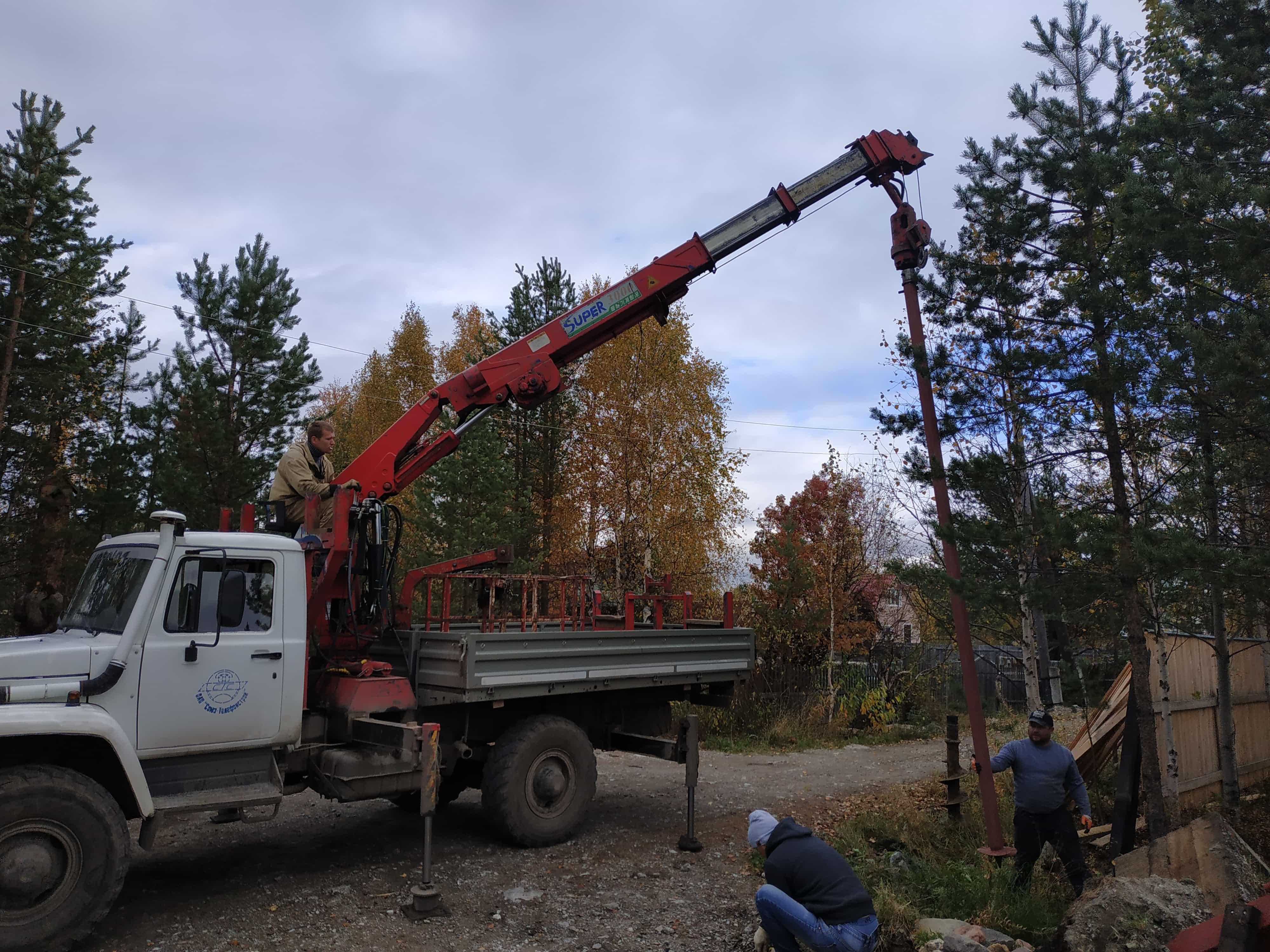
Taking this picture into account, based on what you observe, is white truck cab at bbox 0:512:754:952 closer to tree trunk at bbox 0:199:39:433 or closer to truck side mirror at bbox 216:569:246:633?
truck side mirror at bbox 216:569:246:633

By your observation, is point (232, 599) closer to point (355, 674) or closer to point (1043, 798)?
point (355, 674)

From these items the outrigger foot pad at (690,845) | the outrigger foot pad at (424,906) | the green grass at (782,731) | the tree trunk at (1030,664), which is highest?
the tree trunk at (1030,664)

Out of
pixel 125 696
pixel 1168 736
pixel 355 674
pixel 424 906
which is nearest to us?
pixel 125 696

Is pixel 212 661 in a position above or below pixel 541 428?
below

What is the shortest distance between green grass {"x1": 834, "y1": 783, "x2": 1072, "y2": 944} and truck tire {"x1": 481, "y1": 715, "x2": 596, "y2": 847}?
7.76 feet

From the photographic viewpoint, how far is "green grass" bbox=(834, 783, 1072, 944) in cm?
536

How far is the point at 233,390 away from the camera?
1502cm

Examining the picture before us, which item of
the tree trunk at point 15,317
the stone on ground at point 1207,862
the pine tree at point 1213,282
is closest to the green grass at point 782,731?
the pine tree at point 1213,282

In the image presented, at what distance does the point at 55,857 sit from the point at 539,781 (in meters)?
3.63

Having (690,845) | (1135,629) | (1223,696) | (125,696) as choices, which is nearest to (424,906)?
(125,696)

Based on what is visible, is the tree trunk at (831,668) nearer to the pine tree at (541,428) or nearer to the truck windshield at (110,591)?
the pine tree at (541,428)

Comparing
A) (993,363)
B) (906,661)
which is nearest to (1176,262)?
(993,363)

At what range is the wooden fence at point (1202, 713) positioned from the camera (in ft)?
26.3

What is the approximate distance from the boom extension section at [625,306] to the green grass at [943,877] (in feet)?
16.7
